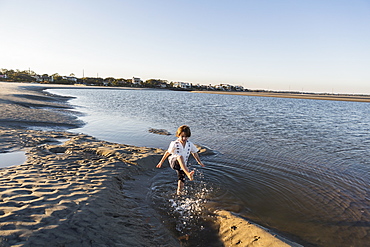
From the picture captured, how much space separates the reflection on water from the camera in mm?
6613

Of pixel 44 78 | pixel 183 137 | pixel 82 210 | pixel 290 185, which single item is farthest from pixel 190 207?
pixel 44 78

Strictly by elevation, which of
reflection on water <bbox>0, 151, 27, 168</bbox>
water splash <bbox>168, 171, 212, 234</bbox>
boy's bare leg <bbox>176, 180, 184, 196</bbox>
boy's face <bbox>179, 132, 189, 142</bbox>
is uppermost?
boy's face <bbox>179, 132, 189, 142</bbox>

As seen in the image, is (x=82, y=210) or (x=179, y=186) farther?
(x=179, y=186)

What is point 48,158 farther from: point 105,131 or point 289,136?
point 289,136

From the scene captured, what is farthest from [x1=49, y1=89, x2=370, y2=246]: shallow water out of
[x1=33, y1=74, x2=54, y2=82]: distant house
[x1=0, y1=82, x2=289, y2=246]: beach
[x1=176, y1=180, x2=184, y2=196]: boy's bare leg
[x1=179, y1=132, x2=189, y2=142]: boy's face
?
[x1=33, y1=74, x2=54, y2=82]: distant house

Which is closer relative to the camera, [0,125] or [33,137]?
[33,137]

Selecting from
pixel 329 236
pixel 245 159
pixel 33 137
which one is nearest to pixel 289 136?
pixel 245 159

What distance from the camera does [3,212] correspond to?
3.81 m

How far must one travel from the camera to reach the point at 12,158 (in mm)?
7082

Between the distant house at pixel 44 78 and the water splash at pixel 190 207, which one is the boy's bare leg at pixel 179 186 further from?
the distant house at pixel 44 78

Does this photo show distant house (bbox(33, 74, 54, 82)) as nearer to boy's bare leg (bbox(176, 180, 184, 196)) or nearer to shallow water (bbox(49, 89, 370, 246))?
shallow water (bbox(49, 89, 370, 246))

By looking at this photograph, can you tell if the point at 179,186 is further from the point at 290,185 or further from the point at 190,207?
the point at 290,185

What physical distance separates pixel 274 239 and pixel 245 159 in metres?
5.33

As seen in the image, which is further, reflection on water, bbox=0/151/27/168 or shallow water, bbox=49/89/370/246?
reflection on water, bbox=0/151/27/168
